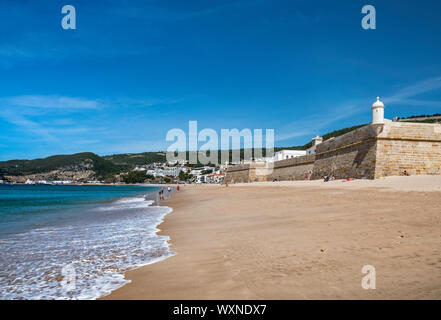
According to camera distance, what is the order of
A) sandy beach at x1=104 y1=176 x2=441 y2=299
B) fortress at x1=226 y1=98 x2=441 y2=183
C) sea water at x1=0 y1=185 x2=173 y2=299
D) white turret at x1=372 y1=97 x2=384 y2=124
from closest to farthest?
sandy beach at x1=104 y1=176 x2=441 y2=299
sea water at x1=0 y1=185 x2=173 y2=299
white turret at x1=372 y1=97 x2=384 y2=124
fortress at x1=226 y1=98 x2=441 y2=183

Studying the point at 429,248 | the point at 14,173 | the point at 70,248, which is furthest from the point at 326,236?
the point at 14,173

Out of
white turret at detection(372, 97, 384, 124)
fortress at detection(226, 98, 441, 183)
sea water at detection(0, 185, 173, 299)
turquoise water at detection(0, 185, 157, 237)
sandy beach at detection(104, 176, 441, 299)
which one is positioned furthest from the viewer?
fortress at detection(226, 98, 441, 183)

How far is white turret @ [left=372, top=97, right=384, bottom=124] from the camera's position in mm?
18703

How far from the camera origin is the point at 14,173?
142125 mm

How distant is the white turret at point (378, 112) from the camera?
18.7 m

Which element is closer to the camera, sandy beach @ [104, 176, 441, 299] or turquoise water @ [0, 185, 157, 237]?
sandy beach @ [104, 176, 441, 299]

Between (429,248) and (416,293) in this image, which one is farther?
(429,248)

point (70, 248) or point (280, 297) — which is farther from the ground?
point (280, 297)

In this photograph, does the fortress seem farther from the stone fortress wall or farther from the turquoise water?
the turquoise water

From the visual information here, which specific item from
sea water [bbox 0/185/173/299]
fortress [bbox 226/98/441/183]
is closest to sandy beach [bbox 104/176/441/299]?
sea water [bbox 0/185/173/299]

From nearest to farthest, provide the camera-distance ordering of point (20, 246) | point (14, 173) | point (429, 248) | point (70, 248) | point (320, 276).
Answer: point (320, 276)
point (429, 248)
point (70, 248)
point (20, 246)
point (14, 173)

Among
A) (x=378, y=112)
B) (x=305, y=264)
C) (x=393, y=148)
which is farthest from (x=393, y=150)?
(x=305, y=264)
